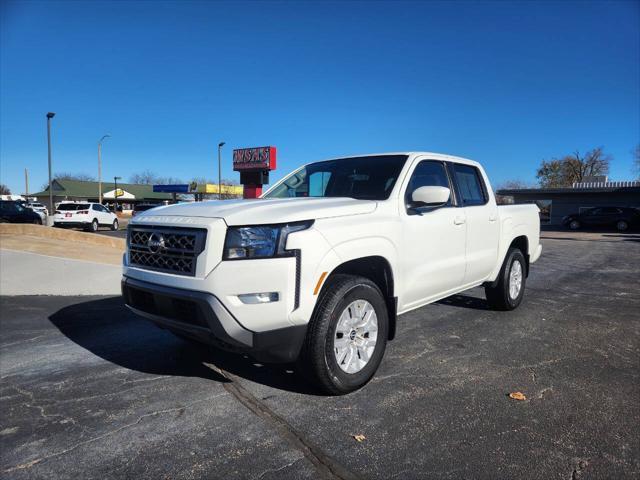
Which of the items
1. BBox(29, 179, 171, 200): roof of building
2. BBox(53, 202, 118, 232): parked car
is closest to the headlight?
BBox(53, 202, 118, 232): parked car

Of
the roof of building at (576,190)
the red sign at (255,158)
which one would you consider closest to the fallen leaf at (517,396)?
the red sign at (255,158)

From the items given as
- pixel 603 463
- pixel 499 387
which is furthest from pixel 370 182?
pixel 603 463

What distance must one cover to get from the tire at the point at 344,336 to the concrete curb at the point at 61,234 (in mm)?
10990

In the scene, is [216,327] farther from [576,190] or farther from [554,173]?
[554,173]

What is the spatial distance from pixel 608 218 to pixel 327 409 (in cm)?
3158

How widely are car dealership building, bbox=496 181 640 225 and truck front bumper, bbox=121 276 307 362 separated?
1200 inches

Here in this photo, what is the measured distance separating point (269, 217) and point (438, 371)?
2.09 meters

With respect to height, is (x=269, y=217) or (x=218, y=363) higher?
(x=269, y=217)

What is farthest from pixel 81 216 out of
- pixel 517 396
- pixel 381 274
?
pixel 517 396

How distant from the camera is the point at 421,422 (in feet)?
9.73

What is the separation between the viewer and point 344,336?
3.31m

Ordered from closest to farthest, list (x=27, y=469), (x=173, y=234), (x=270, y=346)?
(x=27, y=469), (x=270, y=346), (x=173, y=234)

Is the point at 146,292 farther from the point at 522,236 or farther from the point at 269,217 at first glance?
the point at 522,236

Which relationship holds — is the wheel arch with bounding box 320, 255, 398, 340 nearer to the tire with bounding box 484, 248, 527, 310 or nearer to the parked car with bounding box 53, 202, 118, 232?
the tire with bounding box 484, 248, 527, 310
